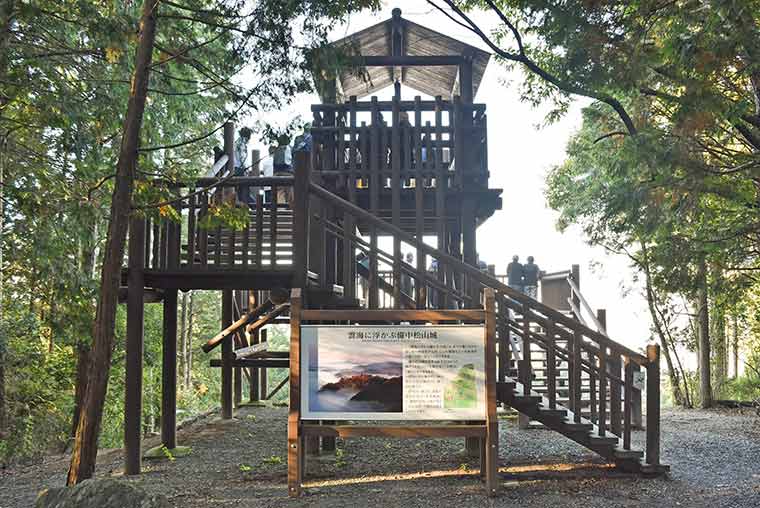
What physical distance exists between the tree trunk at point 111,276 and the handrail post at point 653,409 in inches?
221

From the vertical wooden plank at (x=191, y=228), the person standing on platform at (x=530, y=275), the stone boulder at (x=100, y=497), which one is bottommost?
the stone boulder at (x=100, y=497)

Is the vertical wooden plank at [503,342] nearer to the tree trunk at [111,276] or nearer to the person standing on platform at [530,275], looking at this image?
the tree trunk at [111,276]

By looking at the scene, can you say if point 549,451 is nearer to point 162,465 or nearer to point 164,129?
point 162,465

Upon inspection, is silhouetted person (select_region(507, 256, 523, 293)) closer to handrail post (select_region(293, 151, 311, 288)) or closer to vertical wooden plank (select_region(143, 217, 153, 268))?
handrail post (select_region(293, 151, 311, 288))

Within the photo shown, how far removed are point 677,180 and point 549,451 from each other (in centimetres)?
398

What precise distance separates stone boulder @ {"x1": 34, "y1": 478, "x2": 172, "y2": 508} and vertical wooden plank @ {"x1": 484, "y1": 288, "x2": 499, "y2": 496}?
9.86 feet

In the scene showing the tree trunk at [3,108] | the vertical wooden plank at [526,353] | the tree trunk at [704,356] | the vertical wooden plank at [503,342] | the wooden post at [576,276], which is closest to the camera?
the vertical wooden plank at [526,353]

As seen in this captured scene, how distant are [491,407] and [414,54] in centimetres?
678

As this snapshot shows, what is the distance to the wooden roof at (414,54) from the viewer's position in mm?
10148

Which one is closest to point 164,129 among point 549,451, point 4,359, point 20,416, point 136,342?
point 4,359

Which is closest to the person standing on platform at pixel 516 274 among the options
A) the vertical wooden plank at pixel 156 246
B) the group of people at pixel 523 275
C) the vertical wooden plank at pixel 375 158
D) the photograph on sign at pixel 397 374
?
the group of people at pixel 523 275

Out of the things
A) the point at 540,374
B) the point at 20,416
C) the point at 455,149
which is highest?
the point at 455,149

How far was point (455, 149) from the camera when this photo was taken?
30.9 ft

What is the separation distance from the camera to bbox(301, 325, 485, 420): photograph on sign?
624cm
